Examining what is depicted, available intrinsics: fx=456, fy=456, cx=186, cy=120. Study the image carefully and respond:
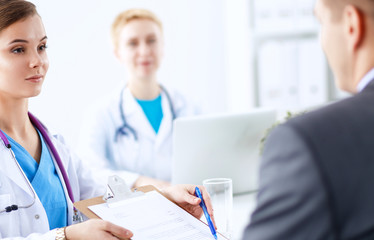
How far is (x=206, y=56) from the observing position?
3816mm

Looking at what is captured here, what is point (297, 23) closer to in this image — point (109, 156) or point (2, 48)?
point (109, 156)

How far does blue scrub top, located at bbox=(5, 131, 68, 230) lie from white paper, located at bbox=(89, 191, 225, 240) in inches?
15.7

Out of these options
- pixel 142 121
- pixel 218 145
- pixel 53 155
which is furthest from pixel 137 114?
pixel 53 155

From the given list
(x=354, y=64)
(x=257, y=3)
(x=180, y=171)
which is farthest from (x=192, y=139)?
(x=257, y=3)

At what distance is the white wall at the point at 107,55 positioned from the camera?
3162 millimetres

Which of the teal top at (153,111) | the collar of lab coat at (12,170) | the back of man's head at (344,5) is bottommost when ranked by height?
the collar of lab coat at (12,170)

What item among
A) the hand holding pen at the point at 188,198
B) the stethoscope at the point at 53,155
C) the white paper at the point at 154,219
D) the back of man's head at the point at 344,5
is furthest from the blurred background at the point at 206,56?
the back of man's head at the point at 344,5

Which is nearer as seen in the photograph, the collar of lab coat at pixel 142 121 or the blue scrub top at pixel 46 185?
the blue scrub top at pixel 46 185

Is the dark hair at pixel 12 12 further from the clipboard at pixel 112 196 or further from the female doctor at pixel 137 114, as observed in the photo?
the female doctor at pixel 137 114

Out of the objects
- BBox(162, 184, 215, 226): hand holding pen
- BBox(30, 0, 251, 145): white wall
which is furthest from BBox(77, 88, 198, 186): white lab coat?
BBox(162, 184, 215, 226): hand holding pen

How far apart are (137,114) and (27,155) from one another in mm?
1104

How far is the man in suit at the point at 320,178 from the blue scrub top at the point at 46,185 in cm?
98

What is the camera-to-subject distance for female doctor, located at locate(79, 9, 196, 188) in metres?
2.57

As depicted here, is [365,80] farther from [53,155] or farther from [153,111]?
[153,111]
